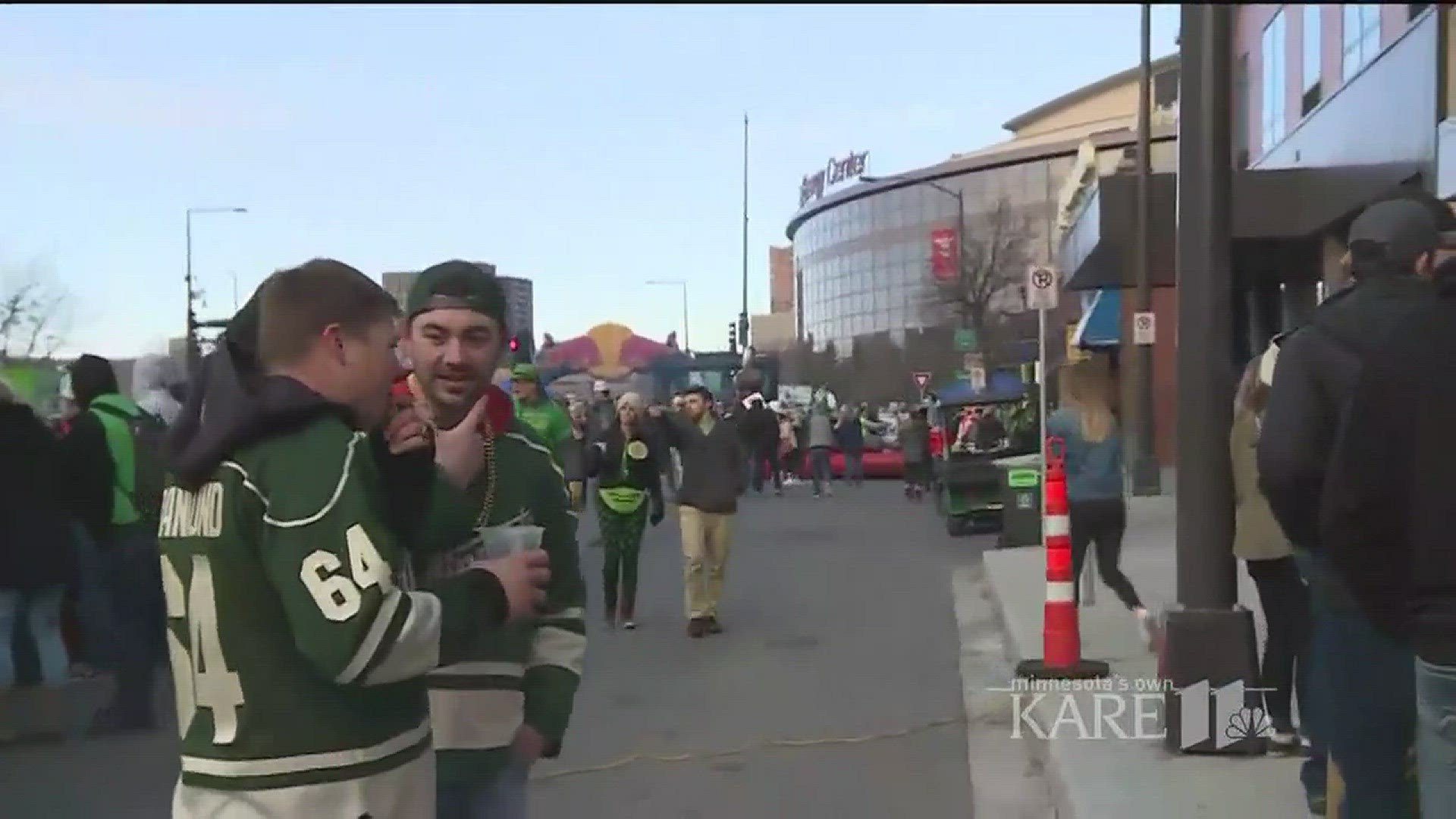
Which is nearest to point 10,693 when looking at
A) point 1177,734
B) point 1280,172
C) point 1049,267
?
point 1177,734

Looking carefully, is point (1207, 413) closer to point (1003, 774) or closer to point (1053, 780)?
point (1053, 780)

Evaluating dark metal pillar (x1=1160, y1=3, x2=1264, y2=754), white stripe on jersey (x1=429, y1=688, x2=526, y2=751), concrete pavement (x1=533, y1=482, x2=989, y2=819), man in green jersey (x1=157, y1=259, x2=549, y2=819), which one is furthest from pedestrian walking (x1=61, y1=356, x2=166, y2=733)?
man in green jersey (x1=157, y1=259, x2=549, y2=819)

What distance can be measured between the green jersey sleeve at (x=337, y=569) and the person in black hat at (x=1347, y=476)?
179 cm

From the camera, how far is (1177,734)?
6078mm

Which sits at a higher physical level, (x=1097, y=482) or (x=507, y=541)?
(x=507, y=541)

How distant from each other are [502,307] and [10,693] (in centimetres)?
582

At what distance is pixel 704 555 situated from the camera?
35.5ft

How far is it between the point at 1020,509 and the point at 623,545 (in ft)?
19.1

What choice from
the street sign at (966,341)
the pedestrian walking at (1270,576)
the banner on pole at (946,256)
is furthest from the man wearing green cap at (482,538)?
the banner on pole at (946,256)

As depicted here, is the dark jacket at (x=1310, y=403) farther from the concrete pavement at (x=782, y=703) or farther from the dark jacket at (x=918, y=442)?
the dark jacket at (x=918, y=442)

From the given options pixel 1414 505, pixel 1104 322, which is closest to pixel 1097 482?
pixel 1414 505

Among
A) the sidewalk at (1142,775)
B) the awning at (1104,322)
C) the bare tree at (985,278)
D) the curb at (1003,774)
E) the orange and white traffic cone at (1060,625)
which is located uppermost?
the bare tree at (985,278)

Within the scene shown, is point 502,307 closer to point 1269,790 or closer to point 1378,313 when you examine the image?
point 1378,313

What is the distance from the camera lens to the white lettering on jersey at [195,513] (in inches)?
93.0
